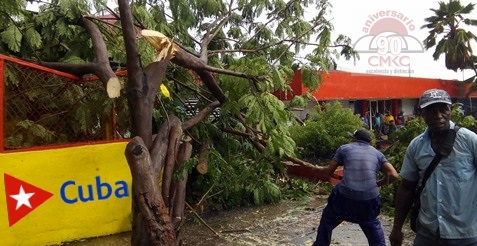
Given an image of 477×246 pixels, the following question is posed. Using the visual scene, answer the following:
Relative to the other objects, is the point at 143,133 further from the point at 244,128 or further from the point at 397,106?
the point at 397,106

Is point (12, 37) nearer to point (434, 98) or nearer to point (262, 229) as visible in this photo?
point (262, 229)

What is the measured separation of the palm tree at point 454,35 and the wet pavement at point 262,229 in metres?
23.5

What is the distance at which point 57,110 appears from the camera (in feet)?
17.3

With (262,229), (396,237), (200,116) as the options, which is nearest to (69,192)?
(200,116)

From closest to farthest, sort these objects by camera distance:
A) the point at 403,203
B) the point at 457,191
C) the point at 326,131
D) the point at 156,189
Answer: the point at 457,191, the point at 403,203, the point at 156,189, the point at 326,131

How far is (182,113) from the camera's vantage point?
5859mm

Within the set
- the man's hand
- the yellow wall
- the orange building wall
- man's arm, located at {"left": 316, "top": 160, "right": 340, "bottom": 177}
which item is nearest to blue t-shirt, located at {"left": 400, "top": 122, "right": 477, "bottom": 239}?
the man's hand

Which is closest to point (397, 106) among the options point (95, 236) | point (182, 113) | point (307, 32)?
point (307, 32)

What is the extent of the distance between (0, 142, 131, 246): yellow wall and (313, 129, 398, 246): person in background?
7.55ft

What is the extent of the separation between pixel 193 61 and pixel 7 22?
2140 millimetres

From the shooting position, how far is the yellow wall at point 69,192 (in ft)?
14.3

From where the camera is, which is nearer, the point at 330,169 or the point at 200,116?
the point at 330,169

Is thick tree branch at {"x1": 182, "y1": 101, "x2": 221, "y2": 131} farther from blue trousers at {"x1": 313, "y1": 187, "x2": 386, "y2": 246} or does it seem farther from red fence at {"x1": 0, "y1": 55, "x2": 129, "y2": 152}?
blue trousers at {"x1": 313, "y1": 187, "x2": 386, "y2": 246}

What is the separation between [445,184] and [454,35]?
26891 mm
